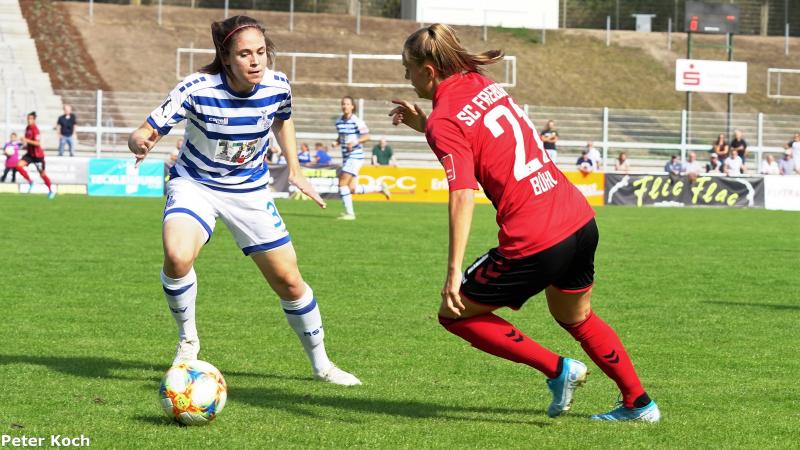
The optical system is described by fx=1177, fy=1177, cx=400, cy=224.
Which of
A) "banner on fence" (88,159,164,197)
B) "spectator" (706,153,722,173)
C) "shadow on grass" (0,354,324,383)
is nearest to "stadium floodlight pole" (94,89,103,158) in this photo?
"banner on fence" (88,159,164,197)

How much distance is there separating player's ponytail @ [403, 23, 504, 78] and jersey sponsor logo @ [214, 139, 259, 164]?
66.6 inches

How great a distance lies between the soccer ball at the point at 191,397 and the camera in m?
5.69

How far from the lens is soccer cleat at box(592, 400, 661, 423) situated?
5.86 meters

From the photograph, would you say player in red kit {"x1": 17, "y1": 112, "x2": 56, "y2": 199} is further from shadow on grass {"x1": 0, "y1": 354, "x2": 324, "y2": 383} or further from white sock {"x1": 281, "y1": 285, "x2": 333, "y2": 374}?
white sock {"x1": 281, "y1": 285, "x2": 333, "y2": 374}

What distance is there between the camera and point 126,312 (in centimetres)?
971

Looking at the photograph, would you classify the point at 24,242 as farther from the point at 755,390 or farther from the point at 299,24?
the point at 299,24

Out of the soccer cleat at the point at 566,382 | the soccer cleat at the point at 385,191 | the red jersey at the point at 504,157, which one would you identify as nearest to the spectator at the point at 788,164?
the soccer cleat at the point at 385,191

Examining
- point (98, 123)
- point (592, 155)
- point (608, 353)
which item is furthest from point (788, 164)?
point (608, 353)

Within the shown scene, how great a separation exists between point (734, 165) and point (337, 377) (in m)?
29.4

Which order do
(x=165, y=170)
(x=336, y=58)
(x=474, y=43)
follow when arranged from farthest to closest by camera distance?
(x=474, y=43) → (x=336, y=58) → (x=165, y=170)

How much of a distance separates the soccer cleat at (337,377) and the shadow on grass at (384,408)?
0.36 metres

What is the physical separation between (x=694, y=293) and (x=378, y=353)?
494 cm

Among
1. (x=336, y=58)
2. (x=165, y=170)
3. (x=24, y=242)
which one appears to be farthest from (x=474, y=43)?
(x=24, y=242)

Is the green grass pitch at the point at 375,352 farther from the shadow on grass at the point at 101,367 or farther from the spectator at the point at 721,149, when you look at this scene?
the spectator at the point at 721,149
